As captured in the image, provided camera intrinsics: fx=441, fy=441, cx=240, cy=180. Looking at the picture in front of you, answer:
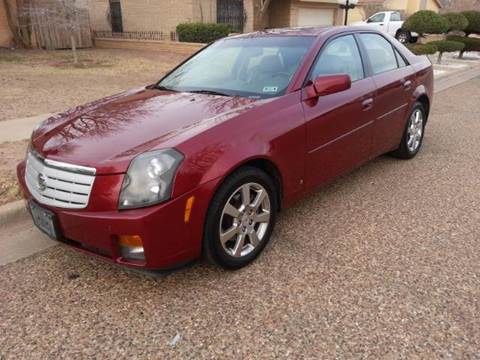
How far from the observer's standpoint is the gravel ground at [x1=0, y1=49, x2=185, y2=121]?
791cm

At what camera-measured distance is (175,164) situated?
2520 mm

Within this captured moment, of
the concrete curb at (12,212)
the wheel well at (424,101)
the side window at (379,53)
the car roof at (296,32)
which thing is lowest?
the concrete curb at (12,212)

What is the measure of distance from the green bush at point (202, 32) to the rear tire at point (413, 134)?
13.0 meters

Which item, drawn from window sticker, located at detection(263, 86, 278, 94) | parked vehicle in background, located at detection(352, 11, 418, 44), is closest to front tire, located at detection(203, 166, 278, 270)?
window sticker, located at detection(263, 86, 278, 94)

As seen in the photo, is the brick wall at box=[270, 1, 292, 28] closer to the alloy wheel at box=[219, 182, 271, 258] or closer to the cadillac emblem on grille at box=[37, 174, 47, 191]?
the alloy wheel at box=[219, 182, 271, 258]

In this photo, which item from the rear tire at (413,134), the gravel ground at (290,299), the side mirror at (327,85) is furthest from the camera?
the rear tire at (413,134)

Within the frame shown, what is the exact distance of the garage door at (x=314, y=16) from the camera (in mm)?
24188

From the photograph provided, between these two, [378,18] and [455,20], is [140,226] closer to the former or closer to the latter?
[455,20]

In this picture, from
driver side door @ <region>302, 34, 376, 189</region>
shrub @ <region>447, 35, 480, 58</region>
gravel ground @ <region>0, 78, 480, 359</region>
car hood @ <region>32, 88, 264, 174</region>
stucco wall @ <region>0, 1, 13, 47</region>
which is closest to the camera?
gravel ground @ <region>0, 78, 480, 359</region>

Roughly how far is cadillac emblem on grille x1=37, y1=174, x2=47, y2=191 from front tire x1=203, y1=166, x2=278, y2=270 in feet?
3.40

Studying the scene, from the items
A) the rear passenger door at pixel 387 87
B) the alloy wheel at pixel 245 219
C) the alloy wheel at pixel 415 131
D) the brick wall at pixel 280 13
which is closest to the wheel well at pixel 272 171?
the alloy wheel at pixel 245 219

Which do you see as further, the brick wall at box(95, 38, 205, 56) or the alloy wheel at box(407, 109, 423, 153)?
the brick wall at box(95, 38, 205, 56)

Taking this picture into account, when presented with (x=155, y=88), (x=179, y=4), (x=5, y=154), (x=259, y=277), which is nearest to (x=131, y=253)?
(x=259, y=277)

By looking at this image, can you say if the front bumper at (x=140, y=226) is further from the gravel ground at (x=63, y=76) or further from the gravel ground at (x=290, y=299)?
the gravel ground at (x=63, y=76)
